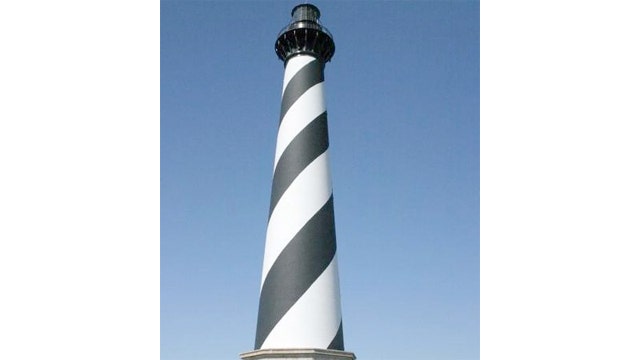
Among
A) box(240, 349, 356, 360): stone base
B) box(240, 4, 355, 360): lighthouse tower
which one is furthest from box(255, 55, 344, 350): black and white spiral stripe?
box(240, 349, 356, 360): stone base

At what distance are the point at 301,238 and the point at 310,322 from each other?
1252 millimetres

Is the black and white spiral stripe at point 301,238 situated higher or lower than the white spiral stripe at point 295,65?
lower

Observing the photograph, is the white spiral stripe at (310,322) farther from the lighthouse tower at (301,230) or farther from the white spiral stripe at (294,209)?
the white spiral stripe at (294,209)

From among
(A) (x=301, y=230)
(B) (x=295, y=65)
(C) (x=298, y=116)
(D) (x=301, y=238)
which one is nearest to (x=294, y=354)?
(D) (x=301, y=238)

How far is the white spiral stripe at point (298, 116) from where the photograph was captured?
7977mm

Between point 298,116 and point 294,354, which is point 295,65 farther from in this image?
point 294,354

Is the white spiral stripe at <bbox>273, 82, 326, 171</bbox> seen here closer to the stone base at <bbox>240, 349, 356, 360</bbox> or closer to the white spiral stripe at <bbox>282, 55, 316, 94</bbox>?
the white spiral stripe at <bbox>282, 55, 316, 94</bbox>

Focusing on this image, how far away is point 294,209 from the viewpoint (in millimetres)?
7461

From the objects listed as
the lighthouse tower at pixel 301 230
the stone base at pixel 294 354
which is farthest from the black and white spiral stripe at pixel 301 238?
the stone base at pixel 294 354

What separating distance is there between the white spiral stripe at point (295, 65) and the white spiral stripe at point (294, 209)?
1713 mm

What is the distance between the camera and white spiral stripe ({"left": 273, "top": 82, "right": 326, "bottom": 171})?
7.98 m

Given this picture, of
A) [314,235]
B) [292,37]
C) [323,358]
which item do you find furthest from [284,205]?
[292,37]

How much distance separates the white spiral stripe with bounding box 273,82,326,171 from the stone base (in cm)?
A: 298

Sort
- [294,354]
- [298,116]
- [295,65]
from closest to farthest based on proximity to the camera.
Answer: [294,354] < [298,116] < [295,65]
